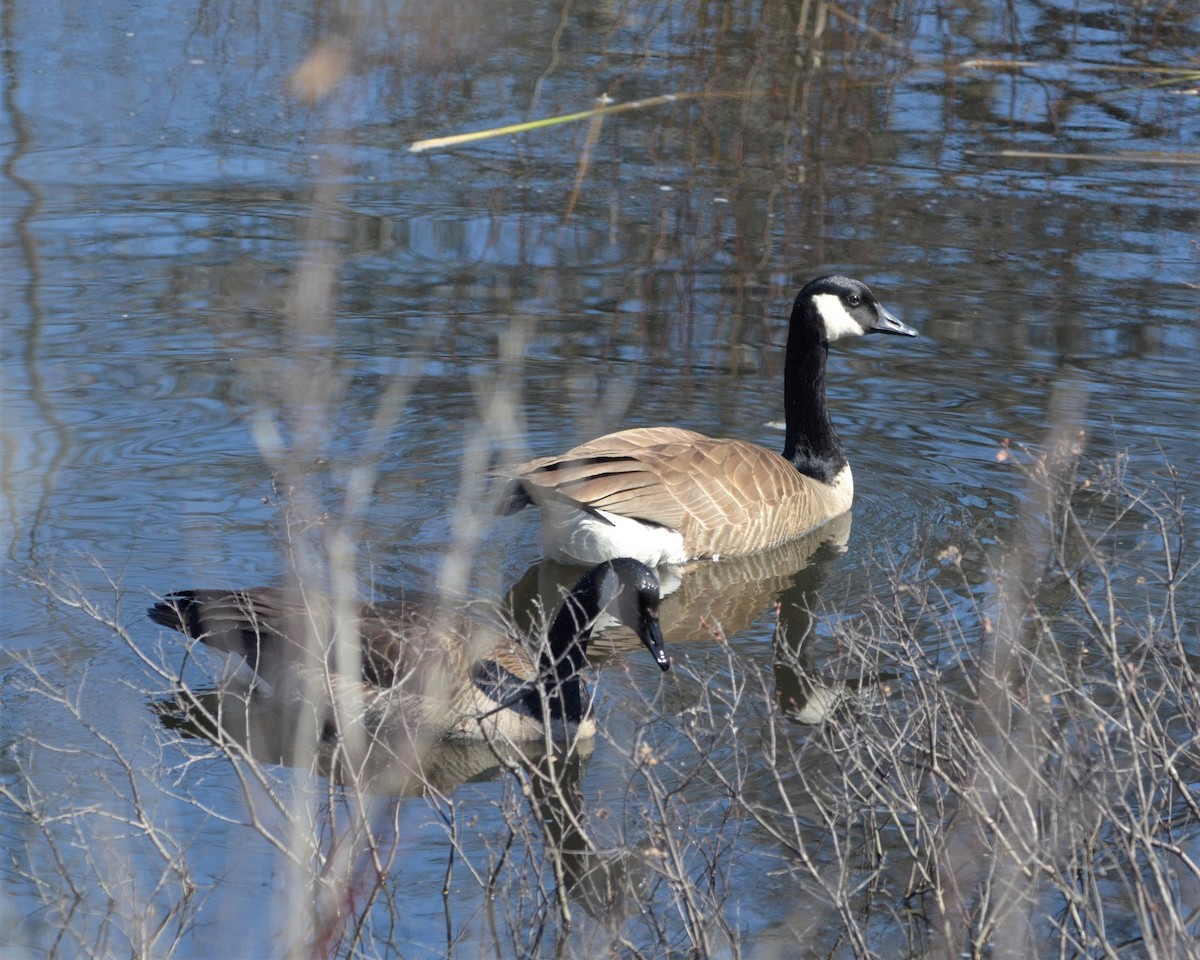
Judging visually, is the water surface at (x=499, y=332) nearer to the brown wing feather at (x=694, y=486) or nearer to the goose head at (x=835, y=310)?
the brown wing feather at (x=694, y=486)

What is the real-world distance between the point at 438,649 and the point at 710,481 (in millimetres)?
2285

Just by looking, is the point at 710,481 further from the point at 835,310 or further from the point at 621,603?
the point at 621,603

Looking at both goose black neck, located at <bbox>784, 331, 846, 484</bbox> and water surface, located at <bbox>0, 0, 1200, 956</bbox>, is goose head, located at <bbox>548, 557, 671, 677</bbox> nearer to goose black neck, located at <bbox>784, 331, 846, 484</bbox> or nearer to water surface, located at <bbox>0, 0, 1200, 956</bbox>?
water surface, located at <bbox>0, 0, 1200, 956</bbox>

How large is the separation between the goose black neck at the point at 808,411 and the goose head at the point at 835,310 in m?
0.03

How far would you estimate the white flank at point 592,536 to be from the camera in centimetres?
727

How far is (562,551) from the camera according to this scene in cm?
743

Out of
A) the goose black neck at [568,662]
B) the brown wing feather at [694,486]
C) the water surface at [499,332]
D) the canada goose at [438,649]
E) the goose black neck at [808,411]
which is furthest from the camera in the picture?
the goose black neck at [808,411]

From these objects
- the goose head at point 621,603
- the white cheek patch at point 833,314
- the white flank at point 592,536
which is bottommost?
the white flank at point 592,536

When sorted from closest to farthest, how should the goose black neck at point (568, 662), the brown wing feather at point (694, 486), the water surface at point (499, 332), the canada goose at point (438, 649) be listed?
the water surface at point (499, 332), the canada goose at point (438, 649), the goose black neck at point (568, 662), the brown wing feather at point (694, 486)

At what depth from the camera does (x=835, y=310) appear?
8.32 m

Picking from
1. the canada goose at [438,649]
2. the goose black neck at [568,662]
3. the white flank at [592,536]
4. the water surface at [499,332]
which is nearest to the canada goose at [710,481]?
the white flank at [592,536]

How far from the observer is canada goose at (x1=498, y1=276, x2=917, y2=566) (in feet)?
23.8

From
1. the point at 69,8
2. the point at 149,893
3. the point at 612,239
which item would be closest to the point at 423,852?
the point at 149,893

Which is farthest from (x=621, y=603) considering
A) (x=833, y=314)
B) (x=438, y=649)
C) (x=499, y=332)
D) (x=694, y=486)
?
(x=499, y=332)
